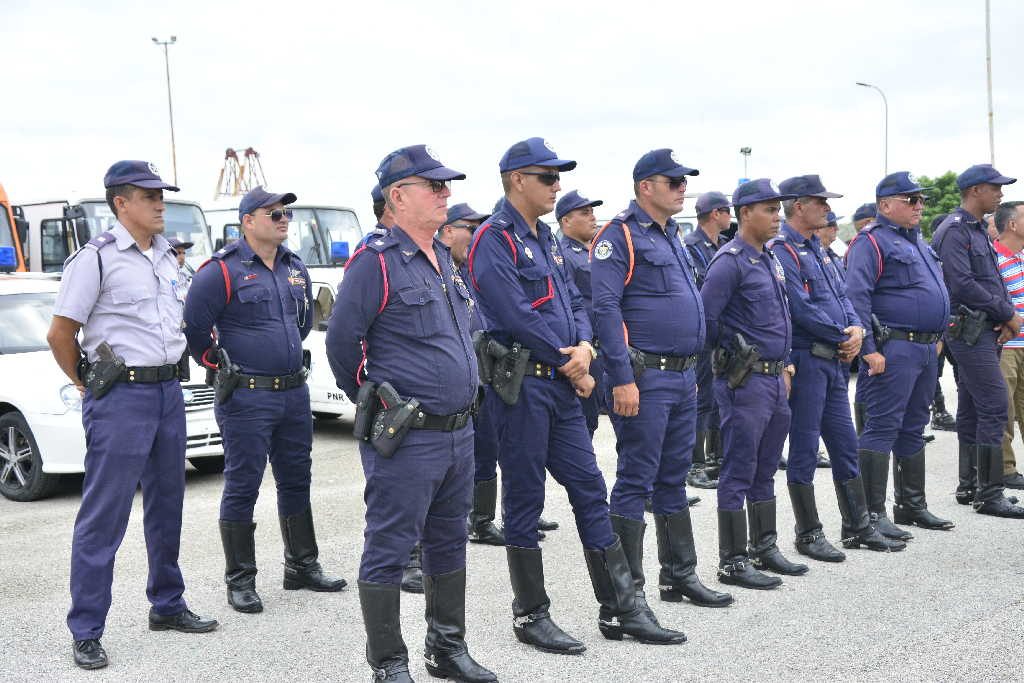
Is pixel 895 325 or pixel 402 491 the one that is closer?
pixel 402 491

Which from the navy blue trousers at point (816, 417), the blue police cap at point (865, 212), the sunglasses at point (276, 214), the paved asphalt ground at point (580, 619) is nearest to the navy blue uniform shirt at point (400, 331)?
the paved asphalt ground at point (580, 619)

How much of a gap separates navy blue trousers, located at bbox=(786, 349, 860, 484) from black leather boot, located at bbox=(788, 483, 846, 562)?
2.2 inches

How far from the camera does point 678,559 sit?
5.45 m

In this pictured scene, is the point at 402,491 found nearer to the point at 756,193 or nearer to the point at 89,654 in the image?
the point at 89,654

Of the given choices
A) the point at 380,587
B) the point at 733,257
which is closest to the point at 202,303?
the point at 380,587

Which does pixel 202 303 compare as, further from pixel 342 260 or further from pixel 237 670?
pixel 342 260

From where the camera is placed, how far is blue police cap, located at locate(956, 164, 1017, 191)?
746 cm

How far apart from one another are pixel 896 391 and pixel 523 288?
3.11 meters

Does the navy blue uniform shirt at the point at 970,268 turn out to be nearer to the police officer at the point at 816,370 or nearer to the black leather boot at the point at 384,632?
the police officer at the point at 816,370

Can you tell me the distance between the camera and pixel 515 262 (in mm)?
4797

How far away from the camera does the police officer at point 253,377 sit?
5.50 meters

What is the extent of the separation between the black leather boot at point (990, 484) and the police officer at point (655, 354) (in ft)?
9.39

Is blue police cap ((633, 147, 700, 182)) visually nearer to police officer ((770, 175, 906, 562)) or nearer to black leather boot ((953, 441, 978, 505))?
police officer ((770, 175, 906, 562))

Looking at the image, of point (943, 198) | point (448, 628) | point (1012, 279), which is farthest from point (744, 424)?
point (943, 198)
